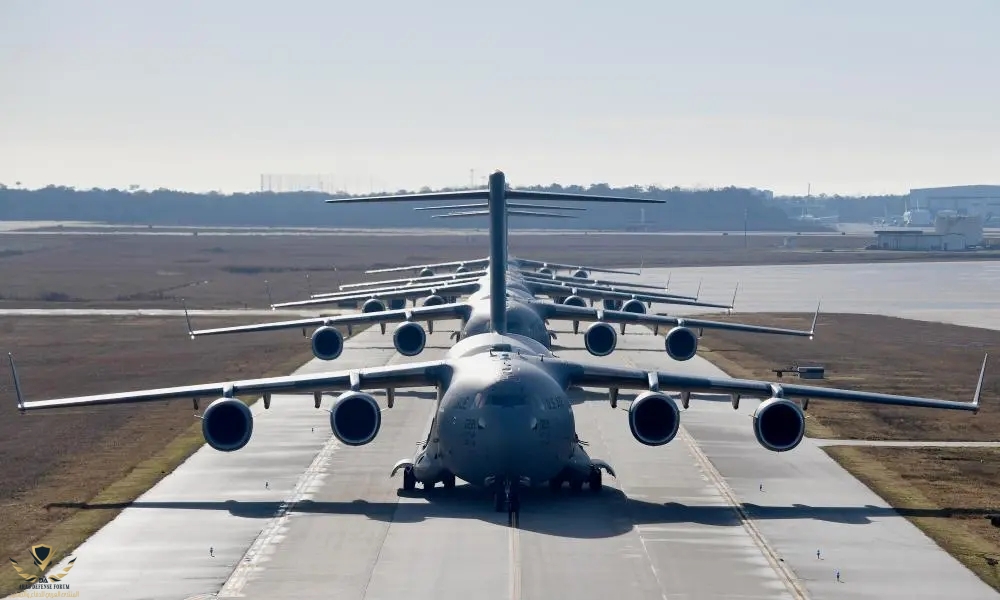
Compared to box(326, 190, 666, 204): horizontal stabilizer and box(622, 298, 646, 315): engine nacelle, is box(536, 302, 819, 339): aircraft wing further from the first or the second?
box(622, 298, 646, 315): engine nacelle

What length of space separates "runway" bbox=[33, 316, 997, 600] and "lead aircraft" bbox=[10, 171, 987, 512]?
0.95 meters

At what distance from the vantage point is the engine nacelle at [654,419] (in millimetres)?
30188

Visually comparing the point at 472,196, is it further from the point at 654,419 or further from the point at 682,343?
the point at 682,343

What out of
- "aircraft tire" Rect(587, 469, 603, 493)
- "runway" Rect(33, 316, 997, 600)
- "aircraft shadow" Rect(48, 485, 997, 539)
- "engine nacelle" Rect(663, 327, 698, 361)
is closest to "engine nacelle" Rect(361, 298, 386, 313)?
"engine nacelle" Rect(663, 327, 698, 361)

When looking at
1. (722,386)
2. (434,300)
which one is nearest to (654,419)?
(722,386)

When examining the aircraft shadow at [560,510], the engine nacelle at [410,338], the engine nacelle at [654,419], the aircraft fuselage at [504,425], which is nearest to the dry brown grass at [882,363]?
the aircraft shadow at [560,510]

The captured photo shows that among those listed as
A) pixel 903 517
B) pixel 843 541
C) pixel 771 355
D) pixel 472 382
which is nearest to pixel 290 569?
pixel 472 382

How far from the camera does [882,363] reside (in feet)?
197

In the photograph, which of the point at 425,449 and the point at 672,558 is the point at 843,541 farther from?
the point at 425,449

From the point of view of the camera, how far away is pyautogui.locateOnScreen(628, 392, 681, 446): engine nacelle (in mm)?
30188

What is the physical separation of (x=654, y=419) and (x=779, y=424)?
111 inches

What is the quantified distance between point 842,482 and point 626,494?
5996 mm

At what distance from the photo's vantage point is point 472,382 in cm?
3012

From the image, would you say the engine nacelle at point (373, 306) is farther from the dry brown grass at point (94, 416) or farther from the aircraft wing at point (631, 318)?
the aircraft wing at point (631, 318)
